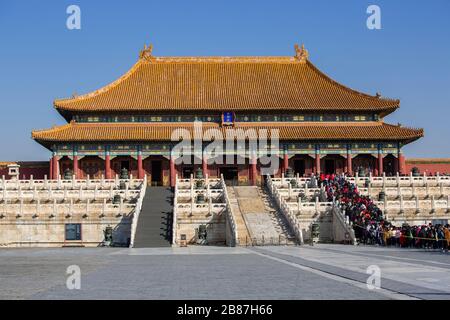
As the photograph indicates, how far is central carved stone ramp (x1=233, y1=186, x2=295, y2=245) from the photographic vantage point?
→ 4022 centimetres

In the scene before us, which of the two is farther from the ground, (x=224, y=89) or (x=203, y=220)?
(x=224, y=89)

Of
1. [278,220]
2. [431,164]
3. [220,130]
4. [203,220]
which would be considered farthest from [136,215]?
[431,164]

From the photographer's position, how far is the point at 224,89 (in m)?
71.3

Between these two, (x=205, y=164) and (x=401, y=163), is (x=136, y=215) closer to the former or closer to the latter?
(x=205, y=164)

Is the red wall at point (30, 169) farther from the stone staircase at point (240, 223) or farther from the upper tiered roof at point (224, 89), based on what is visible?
the stone staircase at point (240, 223)

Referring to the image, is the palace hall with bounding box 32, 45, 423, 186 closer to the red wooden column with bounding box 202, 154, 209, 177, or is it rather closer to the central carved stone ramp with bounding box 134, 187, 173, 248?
the red wooden column with bounding box 202, 154, 209, 177

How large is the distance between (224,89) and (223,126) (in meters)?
5.71

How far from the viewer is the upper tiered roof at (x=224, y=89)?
67188 mm

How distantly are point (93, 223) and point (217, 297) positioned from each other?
29823mm

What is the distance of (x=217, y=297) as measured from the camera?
14.5m

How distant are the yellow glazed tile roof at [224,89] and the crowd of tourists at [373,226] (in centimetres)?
1798

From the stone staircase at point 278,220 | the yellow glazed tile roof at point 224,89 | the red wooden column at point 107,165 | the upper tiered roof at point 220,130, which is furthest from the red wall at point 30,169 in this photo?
the stone staircase at point 278,220
